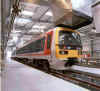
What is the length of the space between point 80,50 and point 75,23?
1514 mm

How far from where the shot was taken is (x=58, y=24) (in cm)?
571

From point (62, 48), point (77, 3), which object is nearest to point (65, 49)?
point (62, 48)

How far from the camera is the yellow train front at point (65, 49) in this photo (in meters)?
4.54

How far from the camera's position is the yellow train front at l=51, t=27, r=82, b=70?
4539 millimetres

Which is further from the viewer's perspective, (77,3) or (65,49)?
(77,3)

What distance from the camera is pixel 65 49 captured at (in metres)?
4.73

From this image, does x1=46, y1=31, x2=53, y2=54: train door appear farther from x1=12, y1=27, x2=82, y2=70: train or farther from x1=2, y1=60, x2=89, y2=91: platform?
x1=2, y1=60, x2=89, y2=91: platform

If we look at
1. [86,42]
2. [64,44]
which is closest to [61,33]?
[64,44]

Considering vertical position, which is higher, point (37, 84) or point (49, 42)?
point (49, 42)

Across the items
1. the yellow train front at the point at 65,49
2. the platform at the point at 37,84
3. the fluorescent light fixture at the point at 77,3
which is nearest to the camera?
the platform at the point at 37,84

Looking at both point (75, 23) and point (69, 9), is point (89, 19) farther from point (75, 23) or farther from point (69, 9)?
point (69, 9)

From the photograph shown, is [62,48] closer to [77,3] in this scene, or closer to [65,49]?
[65,49]

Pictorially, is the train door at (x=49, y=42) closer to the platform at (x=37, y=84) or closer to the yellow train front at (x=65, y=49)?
the yellow train front at (x=65, y=49)

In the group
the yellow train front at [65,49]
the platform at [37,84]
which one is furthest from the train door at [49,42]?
the platform at [37,84]
